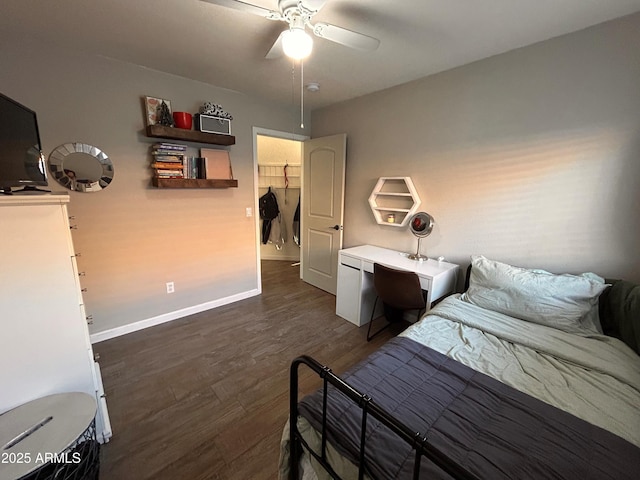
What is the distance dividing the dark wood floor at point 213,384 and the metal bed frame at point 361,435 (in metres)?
0.51

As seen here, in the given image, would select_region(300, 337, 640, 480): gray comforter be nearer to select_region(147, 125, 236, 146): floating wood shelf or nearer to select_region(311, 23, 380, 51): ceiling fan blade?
select_region(311, 23, 380, 51): ceiling fan blade

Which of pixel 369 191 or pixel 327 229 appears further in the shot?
pixel 327 229

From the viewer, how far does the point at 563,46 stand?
1.75m

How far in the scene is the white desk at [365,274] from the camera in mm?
2303

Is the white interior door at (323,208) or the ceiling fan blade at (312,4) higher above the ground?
the ceiling fan blade at (312,4)

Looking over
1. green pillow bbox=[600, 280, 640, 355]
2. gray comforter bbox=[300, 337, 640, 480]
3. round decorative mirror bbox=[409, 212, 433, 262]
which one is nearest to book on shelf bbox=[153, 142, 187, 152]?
round decorative mirror bbox=[409, 212, 433, 262]

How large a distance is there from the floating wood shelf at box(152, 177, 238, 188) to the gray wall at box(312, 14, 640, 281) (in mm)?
1785

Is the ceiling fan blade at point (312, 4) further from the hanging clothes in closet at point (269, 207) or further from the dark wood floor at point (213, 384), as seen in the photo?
the hanging clothes in closet at point (269, 207)

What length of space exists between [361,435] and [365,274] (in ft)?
6.17

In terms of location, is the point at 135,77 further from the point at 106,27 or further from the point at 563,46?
the point at 563,46

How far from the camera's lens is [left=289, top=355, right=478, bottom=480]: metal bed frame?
24.6 inches

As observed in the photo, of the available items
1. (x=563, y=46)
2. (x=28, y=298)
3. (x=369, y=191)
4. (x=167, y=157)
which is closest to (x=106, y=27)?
(x=167, y=157)

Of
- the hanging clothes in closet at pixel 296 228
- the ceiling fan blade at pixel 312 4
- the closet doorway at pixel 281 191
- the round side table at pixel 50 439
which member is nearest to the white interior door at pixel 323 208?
the closet doorway at pixel 281 191

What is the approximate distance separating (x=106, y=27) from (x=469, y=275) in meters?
3.18
